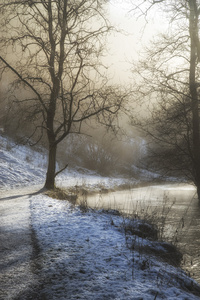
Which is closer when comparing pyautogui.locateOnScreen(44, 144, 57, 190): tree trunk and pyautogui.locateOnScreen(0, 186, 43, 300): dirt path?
pyautogui.locateOnScreen(0, 186, 43, 300): dirt path

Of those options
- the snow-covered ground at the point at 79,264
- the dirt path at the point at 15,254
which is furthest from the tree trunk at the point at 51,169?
the snow-covered ground at the point at 79,264

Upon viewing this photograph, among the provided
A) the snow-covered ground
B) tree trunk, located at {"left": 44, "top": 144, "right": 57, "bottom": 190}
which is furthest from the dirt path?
tree trunk, located at {"left": 44, "top": 144, "right": 57, "bottom": 190}

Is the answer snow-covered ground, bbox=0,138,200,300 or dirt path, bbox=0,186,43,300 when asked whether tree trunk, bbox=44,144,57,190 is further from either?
snow-covered ground, bbox=0,138,200,300

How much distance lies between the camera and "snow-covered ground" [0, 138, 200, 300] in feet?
8.33

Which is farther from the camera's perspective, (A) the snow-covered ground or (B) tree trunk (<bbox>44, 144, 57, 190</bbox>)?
(B) tree trunk (<bbox>44, 144, 57, 190</bbox>)

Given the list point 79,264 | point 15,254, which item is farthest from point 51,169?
point 79,264

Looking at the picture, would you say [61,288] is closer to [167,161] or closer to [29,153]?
[167,161]

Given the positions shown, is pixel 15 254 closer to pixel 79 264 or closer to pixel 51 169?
pixel 79 264

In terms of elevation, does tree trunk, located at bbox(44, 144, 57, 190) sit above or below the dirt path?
above

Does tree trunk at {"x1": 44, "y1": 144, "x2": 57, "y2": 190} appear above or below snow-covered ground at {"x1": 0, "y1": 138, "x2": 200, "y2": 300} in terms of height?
above

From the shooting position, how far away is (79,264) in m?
3.17

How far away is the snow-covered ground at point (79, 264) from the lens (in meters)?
2.54

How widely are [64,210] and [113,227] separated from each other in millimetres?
1855

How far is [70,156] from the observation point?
31.7 metres
